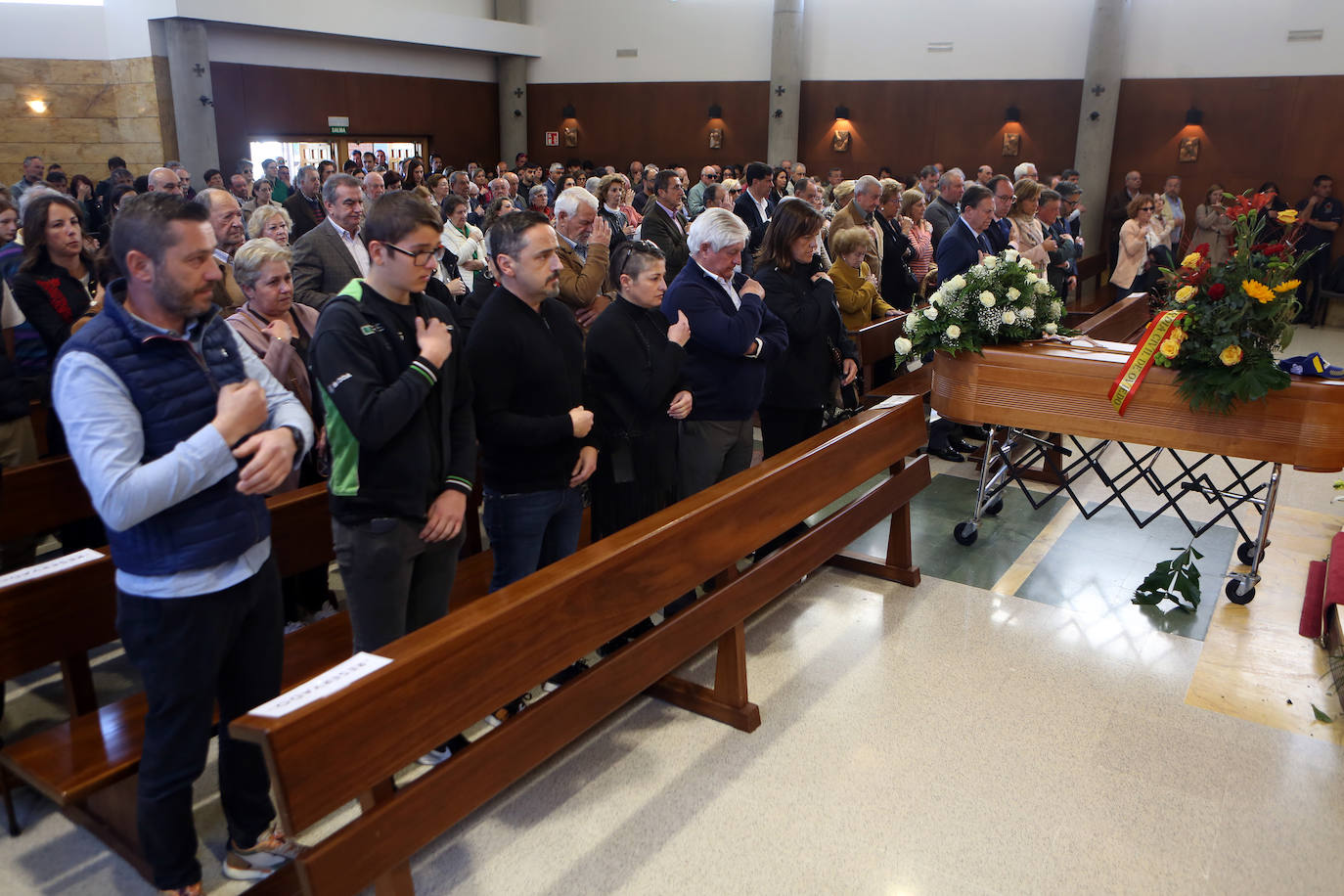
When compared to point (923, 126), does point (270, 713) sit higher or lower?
lower

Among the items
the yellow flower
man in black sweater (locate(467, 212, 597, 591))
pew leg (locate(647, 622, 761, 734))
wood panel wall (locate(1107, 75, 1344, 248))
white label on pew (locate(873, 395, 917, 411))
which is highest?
wood panel wall (locate(1107, 75, 1344, 248))

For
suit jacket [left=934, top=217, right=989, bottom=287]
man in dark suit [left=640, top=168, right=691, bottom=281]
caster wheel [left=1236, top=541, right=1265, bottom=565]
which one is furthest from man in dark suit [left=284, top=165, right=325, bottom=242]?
caster wheel [left=1236, top=541, right=1265, bottom=565]

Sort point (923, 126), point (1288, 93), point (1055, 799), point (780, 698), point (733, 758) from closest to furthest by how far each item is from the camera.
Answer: point (1055, 799)
point (733, 758)
point (780, 698)
point (1288, 93)
point (923, 126)


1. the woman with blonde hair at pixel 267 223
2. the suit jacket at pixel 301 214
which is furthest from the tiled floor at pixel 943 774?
the suit jacket at pixel 301 214

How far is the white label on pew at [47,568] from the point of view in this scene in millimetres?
2494

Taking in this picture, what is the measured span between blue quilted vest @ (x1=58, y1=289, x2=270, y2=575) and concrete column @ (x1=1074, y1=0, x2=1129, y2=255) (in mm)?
13828

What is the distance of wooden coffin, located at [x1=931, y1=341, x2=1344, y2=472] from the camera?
362 cm

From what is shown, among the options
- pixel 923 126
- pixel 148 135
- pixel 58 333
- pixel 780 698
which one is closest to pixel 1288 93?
pixel 923 126

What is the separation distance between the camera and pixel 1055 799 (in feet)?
8.93

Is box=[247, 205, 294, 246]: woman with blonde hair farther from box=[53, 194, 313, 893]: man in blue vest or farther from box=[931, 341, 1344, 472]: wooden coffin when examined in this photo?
box=[931, 341, 1344, 472]: wooden coffin

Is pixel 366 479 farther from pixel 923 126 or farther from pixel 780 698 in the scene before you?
pixel 923 126

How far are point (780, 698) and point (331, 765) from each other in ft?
5.79

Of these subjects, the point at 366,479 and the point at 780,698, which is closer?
the point at 366,479

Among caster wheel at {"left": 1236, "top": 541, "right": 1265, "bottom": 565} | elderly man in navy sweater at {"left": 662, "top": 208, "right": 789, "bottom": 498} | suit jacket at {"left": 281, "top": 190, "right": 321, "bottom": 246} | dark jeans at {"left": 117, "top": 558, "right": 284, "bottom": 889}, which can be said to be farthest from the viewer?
suit jacket at {"left": 281, "top": 190, "right": 321, "bottom": 246}
